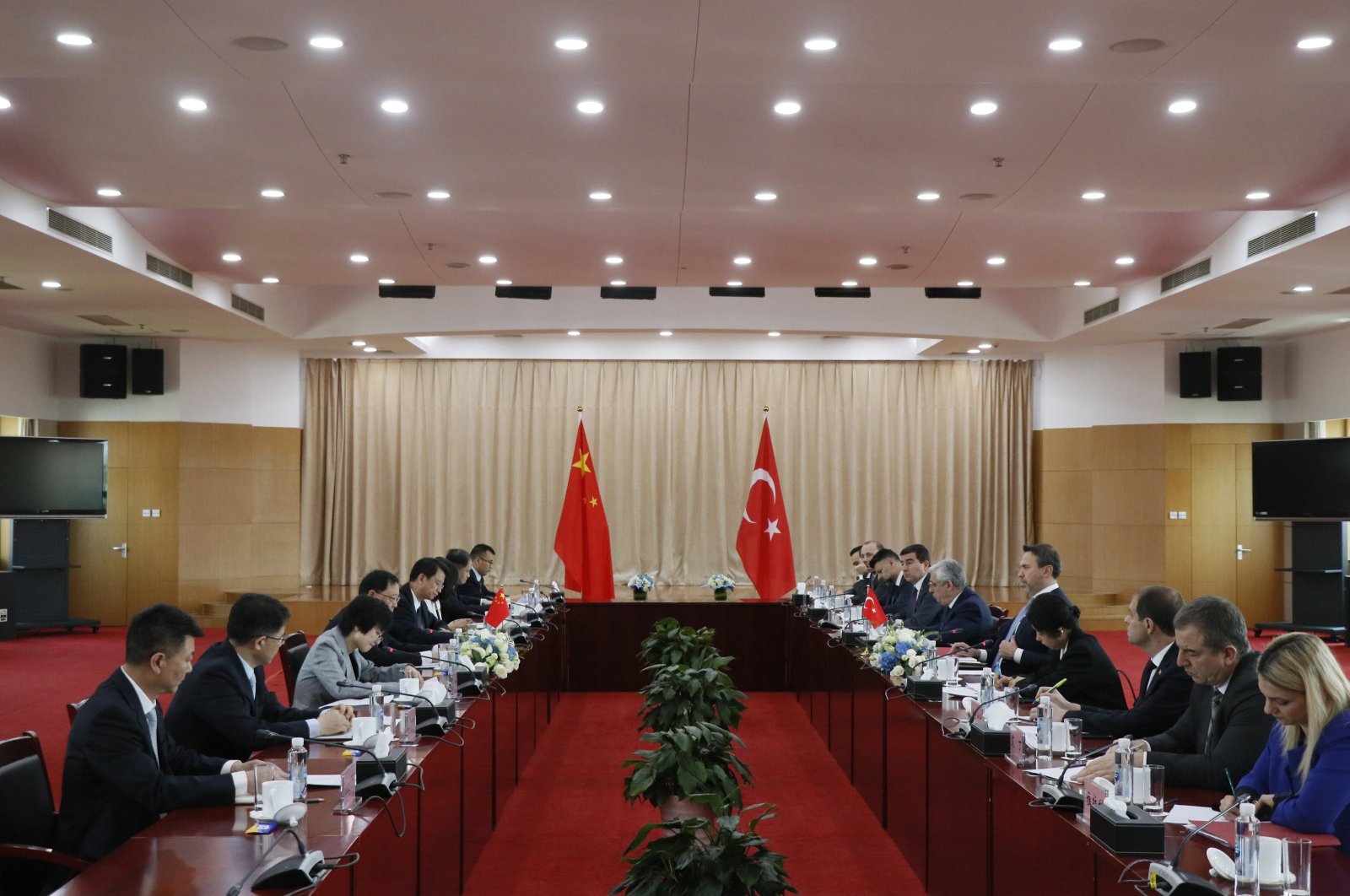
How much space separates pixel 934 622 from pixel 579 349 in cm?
829

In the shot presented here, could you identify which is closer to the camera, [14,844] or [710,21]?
[14,844]

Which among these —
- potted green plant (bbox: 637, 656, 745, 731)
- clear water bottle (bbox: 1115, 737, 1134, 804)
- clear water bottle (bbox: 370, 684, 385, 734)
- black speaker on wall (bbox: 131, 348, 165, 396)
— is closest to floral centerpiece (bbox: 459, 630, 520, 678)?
potted green plant (bbox: 637, 656, 745, 731)

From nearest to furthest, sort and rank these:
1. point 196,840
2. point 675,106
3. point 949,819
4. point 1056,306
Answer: point 196,840
point 949,819
point 675,106
point 1056,306

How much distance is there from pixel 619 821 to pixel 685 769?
144cm

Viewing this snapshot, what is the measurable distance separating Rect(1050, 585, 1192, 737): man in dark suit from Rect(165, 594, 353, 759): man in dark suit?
2721 mm

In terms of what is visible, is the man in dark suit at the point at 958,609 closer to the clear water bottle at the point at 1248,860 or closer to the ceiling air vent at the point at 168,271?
Result: the clear water bottle at the point at 1248,860

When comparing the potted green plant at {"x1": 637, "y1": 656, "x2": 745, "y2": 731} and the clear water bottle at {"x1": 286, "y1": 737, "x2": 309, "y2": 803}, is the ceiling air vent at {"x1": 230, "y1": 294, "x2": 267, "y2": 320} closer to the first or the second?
the potted green plant at {"x1": 637, "y1": 656, "x2": 745, "y2": 731}

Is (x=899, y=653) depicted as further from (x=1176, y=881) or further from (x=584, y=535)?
(x=584, y=535)

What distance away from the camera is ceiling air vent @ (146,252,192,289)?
9.55 m

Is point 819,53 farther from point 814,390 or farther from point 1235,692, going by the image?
point 814,390

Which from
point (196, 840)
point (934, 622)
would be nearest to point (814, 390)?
point (934, 622)

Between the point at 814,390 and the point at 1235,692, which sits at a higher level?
the point at 814,390

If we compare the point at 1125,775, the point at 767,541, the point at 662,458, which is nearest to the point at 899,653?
the point at 1125,775

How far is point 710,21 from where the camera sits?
14.6 feet
